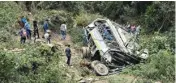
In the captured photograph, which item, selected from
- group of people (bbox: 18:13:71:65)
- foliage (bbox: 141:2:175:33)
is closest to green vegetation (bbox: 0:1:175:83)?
foliage (bbox: 141:2:175:33)

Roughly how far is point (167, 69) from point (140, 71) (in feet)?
3.69

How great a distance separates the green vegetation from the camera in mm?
14289

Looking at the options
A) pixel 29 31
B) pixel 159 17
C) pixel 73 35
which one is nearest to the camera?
pixel 29 31

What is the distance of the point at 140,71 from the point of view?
1744 cm

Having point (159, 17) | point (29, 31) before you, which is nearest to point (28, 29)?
point (29, 31)

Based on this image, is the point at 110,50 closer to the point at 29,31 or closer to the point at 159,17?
the point at 29,31

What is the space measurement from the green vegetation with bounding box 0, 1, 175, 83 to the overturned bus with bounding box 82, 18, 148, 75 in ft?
2.20

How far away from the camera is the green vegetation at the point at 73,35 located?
14289mm

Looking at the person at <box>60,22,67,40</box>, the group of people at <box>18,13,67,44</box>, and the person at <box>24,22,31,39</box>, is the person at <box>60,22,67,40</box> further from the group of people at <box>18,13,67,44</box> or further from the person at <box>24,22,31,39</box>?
the person at <box>24,22,31,39</box>

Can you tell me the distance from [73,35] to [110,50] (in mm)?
4469

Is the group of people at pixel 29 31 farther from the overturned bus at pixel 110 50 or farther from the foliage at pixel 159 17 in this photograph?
the foliage at pixel 159 17

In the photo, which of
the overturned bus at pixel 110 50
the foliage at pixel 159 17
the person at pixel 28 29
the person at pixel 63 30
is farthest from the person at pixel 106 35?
the foliage at pixel 159 17

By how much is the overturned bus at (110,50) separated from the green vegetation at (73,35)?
0.67 metres

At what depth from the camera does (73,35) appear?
23.3 meters
